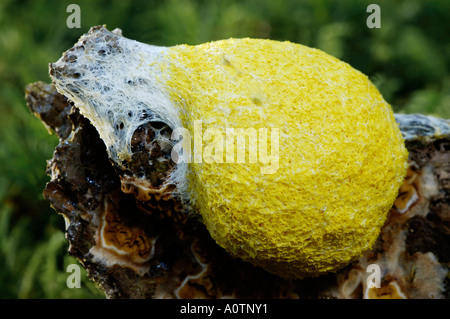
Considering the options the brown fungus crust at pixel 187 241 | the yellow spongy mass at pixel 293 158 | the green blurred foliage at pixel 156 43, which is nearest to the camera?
the yellow spongy mass at pixel 293 158

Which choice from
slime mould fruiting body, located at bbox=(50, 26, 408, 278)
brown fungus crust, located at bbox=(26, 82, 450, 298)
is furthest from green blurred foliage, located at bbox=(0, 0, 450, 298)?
slime mould fruiting body, located at bbox=(50, 26, 408, 278)

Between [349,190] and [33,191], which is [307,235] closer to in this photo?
[349,190]

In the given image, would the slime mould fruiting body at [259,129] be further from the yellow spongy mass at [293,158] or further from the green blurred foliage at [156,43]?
the green blurred foliage at [156,43]

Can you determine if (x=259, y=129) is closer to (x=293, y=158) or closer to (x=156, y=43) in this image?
(x=293, y=158)

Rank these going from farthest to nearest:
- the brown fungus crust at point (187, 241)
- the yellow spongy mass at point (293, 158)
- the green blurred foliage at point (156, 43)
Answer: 1. the green blurred foliage at point (156, 43)
2. the brown fungus crust at point (187, 241)
3. the yellow spongy mass at point (293, 158)

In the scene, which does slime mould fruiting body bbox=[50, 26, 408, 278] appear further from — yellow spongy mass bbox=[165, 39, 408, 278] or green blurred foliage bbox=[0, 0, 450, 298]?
green blurred foliage bbox=[0, 0, 450, 298]

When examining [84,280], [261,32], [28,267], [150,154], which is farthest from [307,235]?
[261,32]

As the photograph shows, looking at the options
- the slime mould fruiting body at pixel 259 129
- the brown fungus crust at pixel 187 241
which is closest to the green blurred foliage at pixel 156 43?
the brown fungus crust at pixel 187 241

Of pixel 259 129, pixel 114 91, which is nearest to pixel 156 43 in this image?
pixel 114 91
